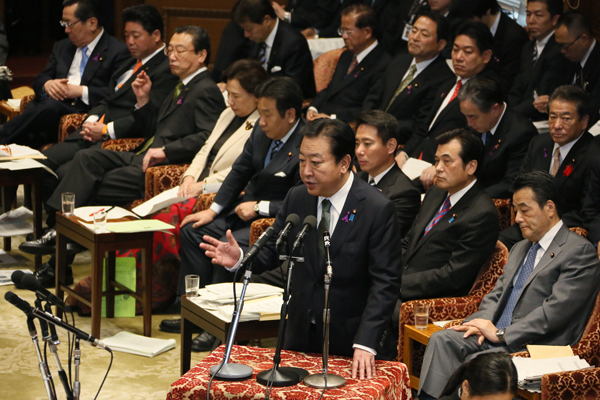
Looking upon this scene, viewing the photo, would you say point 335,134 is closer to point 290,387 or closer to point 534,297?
point 290,387

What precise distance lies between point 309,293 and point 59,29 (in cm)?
945

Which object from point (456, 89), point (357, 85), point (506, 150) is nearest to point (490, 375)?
point (506, 150)

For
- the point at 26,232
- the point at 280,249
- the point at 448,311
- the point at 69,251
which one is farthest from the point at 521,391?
the point at 26,232

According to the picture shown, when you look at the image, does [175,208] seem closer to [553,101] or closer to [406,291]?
[406,291]

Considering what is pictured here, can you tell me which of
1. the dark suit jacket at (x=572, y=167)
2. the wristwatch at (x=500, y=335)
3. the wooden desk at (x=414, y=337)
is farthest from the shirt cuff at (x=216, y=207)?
the wristwatch at (x=500, y=335)

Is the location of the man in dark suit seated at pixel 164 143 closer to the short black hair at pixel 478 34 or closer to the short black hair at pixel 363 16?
the short black hair at pixel 363 16

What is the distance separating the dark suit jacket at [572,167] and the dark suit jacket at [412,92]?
1.00 meters

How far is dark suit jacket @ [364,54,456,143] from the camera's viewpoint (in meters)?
5.66

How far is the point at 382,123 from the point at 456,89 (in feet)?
4.13

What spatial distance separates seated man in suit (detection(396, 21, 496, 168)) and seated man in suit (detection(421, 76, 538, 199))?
341 millimetres

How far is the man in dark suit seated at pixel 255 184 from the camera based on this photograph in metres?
4.78

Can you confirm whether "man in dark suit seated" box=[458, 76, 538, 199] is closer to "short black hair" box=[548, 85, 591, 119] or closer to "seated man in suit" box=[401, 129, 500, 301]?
"short black hair" box=[548, 85, 591, 119]

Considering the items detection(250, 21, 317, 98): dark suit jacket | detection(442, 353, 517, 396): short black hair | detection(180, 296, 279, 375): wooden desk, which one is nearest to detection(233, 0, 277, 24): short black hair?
detection(250, 21, 317, 98): dark suit jacket

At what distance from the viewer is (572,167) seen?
467cm
